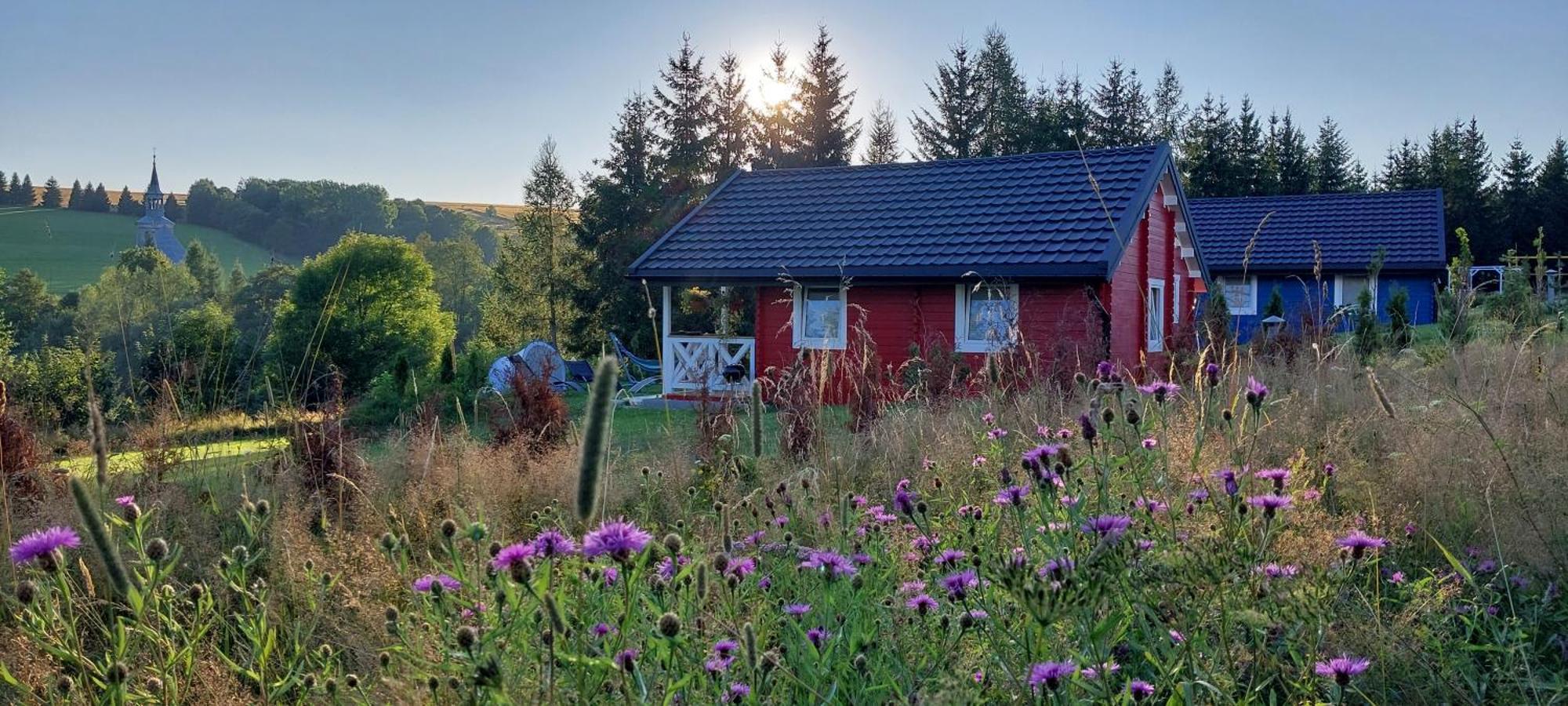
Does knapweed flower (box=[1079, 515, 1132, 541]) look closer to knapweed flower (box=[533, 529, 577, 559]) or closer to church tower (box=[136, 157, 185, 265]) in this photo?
knapweed flower (box=[533, 529, 577, 559])

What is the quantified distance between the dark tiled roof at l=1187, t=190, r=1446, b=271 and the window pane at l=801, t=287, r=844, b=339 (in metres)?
12.6

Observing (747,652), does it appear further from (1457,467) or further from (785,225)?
(785,225)

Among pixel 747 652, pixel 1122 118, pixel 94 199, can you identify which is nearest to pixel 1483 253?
pixel 1122 118

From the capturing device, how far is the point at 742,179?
59.6 feet

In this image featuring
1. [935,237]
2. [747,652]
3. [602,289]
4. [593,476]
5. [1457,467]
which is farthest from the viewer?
[602,289]

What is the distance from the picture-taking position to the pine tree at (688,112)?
31797mm

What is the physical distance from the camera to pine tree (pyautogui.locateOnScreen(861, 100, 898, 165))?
134 ft

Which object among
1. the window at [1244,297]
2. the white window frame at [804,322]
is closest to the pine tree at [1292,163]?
the window at [1244,297]

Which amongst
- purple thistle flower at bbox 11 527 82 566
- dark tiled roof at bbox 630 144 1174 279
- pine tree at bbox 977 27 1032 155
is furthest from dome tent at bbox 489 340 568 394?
pine tree at bbox 977 27 1032 155

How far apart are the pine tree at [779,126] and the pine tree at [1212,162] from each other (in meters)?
15.1

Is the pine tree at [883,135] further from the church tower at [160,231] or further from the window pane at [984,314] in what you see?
the church tower at [160,231]

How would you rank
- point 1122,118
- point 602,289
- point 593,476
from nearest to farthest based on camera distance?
1. point 593,476
2. point 602,289
3. point 1122,118

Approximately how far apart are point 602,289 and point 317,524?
81.1ft

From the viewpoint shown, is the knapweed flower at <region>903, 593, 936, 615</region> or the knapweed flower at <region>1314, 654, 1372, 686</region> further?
the knapweed flower at <region>903, 593, 936, 615</region>
